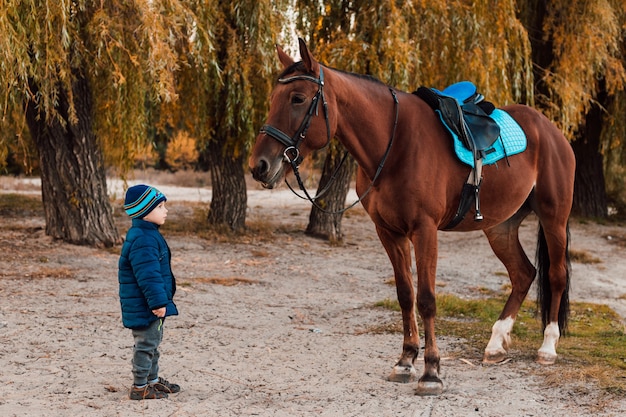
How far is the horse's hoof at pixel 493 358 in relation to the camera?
18.4 feet

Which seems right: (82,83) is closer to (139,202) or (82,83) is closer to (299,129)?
(139,202)

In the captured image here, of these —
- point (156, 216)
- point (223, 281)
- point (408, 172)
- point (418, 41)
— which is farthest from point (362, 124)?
point (418, 41)

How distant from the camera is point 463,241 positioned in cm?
1361

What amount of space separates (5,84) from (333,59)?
15.3 ft

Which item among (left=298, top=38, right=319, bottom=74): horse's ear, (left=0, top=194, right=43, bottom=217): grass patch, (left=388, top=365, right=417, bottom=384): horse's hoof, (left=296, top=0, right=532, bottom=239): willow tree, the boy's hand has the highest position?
(left=296, top=0, right=532, bottom=239): willow tree

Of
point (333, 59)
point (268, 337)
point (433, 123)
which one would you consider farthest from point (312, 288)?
point (433, 123)

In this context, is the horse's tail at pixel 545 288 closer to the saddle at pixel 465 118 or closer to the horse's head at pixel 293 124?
the saddle at pixel 465 118

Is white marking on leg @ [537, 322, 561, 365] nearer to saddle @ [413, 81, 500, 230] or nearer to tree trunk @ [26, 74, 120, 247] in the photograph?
saddle @ [413, 81, 500, 230]

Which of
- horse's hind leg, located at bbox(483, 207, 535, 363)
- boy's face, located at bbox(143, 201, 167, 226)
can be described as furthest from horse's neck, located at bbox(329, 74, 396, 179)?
horse's hind leg, located at bbox(483, 207, 535, 363)

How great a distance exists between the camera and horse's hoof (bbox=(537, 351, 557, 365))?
5574 millimetres

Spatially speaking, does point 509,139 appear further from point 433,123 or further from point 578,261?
point 578,261

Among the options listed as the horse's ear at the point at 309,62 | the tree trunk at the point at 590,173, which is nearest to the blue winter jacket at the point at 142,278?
the horse's ear at the point at 309,62

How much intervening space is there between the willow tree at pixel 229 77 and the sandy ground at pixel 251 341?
168cm

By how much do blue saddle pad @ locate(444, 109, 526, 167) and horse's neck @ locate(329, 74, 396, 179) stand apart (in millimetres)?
568
